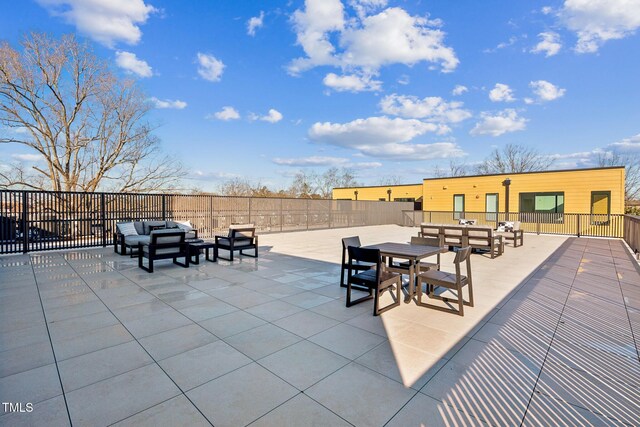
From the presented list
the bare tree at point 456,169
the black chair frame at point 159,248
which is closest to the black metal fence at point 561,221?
the black chair frame at point 159,248

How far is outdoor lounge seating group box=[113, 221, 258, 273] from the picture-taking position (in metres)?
5.76

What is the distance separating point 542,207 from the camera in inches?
612

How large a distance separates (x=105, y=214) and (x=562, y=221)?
1907cm

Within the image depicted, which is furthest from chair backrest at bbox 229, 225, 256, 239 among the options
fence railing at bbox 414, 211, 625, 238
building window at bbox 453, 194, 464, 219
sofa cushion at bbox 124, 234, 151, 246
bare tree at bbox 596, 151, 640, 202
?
bare tree at bbox 596, 151, 640, 202

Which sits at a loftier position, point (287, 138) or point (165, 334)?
point (287, 138)

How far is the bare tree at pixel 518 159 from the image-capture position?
32.3 meters

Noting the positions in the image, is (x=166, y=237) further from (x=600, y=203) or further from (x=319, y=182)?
(x=319, y=182)

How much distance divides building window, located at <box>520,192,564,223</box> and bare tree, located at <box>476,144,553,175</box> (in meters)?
19.4

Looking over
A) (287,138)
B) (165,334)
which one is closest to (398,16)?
(165,334)

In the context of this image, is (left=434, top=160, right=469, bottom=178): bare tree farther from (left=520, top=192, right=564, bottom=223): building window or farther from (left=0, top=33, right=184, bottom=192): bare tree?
(left=0, top=33, right=184, bottom=192): bare tree

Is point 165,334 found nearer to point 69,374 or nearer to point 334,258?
point 69,374

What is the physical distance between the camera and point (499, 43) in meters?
10.2

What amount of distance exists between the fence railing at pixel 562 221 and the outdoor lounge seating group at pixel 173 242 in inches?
538

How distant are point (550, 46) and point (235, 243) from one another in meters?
12.0
